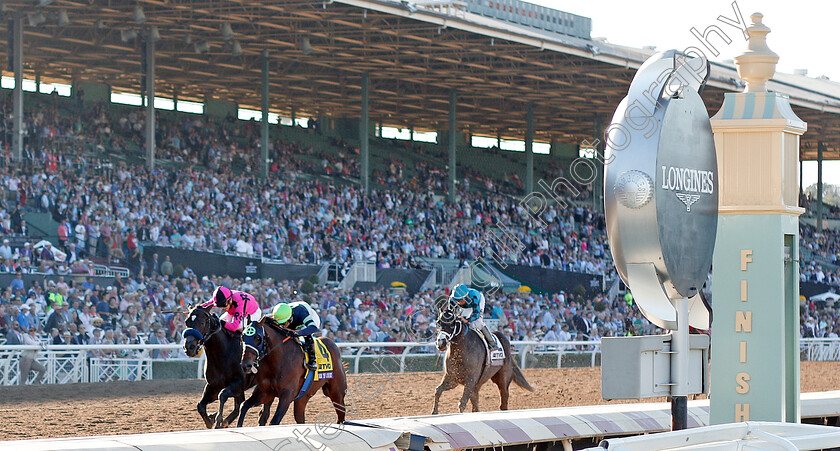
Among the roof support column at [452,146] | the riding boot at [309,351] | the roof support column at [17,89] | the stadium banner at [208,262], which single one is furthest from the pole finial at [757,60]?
the roof support column at [452,146]

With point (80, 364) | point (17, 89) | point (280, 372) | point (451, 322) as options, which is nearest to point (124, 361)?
point (80, 364)

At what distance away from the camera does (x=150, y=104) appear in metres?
23.7

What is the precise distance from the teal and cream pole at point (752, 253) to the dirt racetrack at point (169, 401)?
4825mm

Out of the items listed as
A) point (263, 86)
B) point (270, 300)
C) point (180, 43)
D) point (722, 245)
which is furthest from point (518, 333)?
point (722, 245)

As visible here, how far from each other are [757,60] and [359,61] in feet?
72.7

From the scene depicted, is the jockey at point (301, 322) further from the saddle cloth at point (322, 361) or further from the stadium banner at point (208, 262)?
the stadium banner at point (208, 262)

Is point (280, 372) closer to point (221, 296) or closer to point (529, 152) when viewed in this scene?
point (221, 296)

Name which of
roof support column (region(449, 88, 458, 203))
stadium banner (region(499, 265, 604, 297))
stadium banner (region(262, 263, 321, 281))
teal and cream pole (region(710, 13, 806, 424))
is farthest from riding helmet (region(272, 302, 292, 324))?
roof support column (region(449, 88, 458, 203))

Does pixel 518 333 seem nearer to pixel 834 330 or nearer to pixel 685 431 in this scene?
pixel 834 330

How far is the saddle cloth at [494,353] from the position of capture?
11.7m

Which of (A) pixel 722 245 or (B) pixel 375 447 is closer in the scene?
(B) pixel 375 447

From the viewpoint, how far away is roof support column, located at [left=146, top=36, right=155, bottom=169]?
23359 mm

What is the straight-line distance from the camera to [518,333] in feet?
69.1

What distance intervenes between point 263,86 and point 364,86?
3.26 meters
